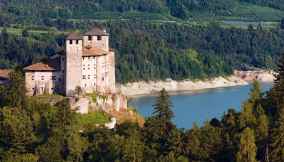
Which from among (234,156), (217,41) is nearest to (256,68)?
(217,41)

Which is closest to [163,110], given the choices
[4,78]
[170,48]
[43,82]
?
[43,82]

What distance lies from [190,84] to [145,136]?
41.4 meters

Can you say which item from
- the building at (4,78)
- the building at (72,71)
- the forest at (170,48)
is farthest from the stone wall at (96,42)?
the forest at (170,48)

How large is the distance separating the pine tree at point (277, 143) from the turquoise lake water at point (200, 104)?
16202mm

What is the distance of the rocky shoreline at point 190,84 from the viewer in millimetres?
74188

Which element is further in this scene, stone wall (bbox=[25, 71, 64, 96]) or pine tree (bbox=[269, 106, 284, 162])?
stone wall (bbox=[25, 71, 64, 96])

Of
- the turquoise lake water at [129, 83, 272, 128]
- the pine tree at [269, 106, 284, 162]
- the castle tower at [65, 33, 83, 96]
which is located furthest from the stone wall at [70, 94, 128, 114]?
the pine tree at [269, 106, 284, 162]

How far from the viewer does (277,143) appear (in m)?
35.5

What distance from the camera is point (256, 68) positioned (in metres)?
89.0

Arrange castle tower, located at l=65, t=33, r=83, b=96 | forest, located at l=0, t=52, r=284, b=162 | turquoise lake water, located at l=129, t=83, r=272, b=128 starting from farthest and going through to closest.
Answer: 1. turquoise lake water, located at l=129, t=83, r=272, b=128
2. castle tower, located at l=65, t=33, r=83, b=96
3. forest, located at l=0, t=52, r=284, b=162

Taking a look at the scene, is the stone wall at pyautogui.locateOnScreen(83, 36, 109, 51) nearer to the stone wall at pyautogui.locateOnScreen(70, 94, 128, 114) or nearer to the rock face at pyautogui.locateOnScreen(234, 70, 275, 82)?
the stone wall at pyautogui.locateOnScreen(70, 94, 128, 114)

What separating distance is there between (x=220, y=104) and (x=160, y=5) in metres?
59.5

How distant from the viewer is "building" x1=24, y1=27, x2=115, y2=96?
41750mm

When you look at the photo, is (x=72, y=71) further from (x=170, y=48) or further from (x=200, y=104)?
(x=170, y=48)
